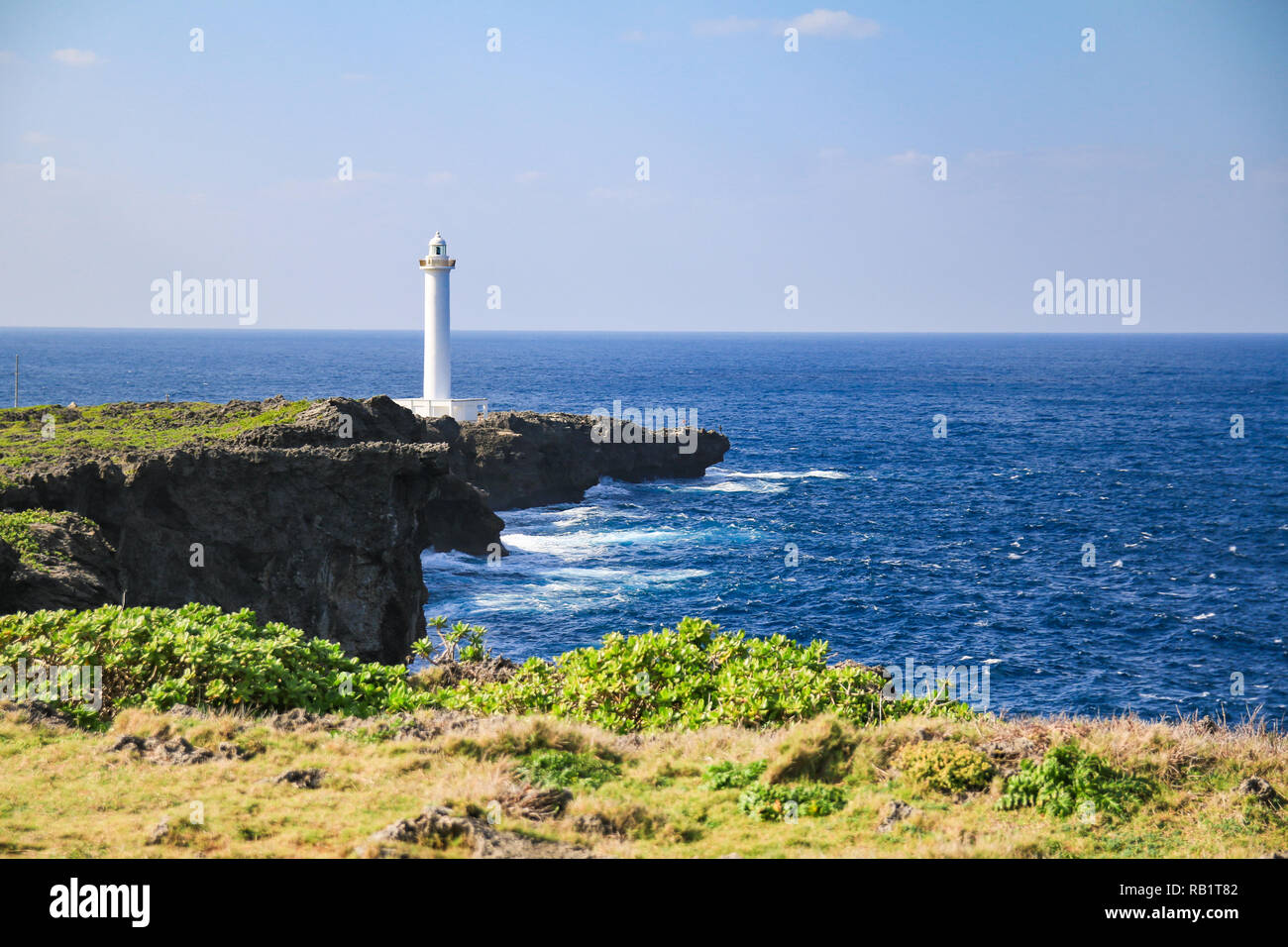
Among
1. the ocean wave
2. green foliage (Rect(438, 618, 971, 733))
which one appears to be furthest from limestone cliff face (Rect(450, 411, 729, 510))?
green foliage (Rect(438, 618, 971, 733))

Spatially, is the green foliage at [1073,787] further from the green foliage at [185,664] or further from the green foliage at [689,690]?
the green foliage at [185,664]

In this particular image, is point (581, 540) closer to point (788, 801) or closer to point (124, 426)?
point (124, 426)

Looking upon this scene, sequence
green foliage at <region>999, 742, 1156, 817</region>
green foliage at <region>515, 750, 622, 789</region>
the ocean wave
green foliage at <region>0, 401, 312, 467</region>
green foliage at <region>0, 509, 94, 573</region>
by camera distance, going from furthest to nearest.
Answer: the ocean wave, green foliage at <region>0, 401, 312, 467</region>, green foliage at <region>0, 509, 94, 573</region>, green foliage at <region>515, 750, 622, 789</region>, green foliage at <region>999, 742, 1156, 817</region>

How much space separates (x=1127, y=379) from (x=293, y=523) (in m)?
174

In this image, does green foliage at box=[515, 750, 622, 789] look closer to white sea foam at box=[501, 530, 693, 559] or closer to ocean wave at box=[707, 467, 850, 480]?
white sea foam at box=[501, 530, 693, 559]

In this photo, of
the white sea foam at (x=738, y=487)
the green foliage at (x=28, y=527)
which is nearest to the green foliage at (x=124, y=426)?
the green foliage at (x=28, y=527)

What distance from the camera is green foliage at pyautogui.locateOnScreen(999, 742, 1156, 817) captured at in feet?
36.9

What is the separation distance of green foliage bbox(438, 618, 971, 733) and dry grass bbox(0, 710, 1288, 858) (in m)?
1.04

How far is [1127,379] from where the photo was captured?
176 meters

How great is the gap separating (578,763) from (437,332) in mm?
50008

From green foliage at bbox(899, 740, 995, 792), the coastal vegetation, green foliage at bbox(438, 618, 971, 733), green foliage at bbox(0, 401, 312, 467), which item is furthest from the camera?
green foliage at bbox(0, 401, 312, 467)

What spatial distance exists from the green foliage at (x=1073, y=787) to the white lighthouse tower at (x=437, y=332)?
50077 millimetres
